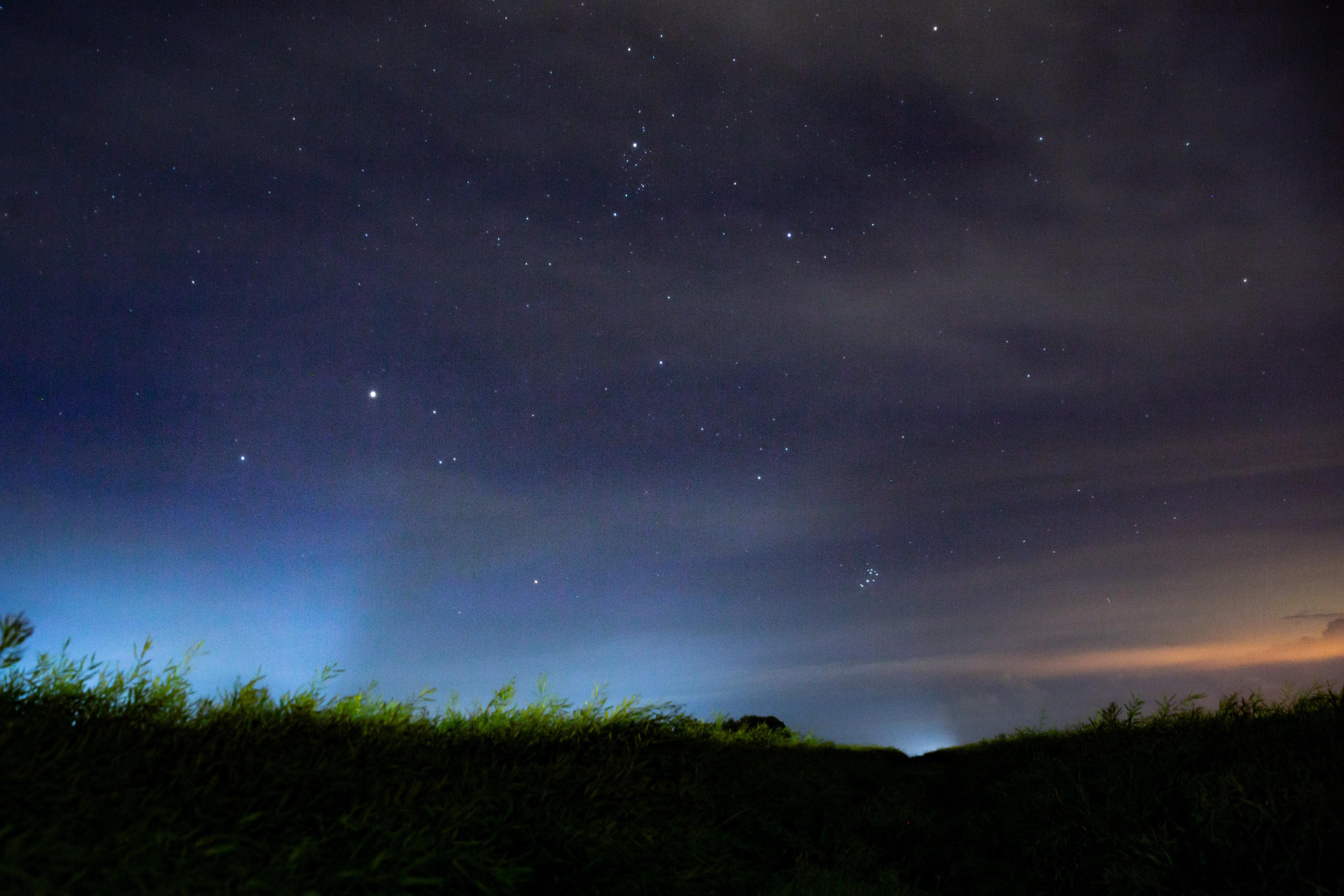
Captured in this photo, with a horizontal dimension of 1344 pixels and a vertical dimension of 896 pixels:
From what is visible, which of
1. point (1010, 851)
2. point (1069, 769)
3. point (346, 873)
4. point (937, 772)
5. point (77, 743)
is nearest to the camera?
point (346, 873)

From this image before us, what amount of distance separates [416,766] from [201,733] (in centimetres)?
218

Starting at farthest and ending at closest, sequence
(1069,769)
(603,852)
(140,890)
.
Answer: (1069,769) < (603,852) < (140,890)

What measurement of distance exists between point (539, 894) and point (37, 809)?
14.2 feet

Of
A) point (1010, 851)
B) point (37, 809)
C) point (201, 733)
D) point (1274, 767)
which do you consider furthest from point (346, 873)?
point (1274, 767)

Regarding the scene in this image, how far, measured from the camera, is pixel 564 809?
352 inches

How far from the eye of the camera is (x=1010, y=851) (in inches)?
429

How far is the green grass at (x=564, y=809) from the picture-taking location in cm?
596

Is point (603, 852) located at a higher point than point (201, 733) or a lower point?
lower

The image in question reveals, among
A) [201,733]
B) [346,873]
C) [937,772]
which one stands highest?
[201,733]

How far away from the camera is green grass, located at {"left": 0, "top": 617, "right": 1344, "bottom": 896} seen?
5.96 m

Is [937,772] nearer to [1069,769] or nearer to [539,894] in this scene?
[1069,769]

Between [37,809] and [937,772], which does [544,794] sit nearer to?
[37,809]

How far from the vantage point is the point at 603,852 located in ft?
27.3

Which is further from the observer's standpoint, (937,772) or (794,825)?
(937,772)
